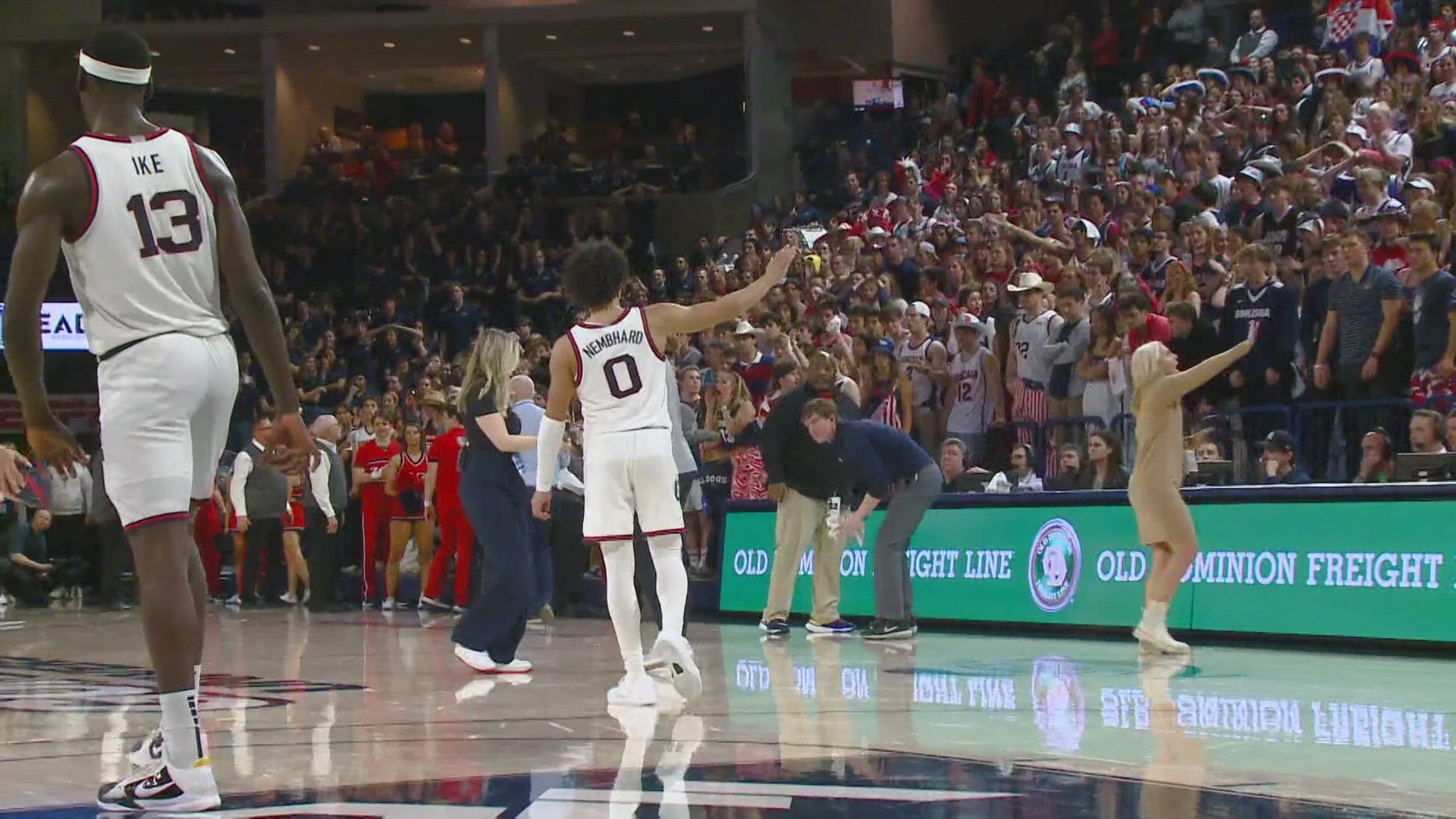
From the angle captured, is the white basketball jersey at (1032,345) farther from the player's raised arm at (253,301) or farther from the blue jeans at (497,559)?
the player's raised arm at (253,301)

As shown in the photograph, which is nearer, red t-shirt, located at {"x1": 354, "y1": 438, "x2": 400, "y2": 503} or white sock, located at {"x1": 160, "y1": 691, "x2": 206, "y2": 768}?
white sock, located at {"x1": 160, "y1": 691, "x2": 206, "y2": 768}

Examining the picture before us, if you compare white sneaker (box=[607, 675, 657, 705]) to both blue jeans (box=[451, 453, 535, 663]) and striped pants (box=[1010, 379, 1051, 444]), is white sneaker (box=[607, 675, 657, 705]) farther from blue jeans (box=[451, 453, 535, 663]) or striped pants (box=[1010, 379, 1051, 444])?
striped pants (box=[1010, 379, 1051, 444])

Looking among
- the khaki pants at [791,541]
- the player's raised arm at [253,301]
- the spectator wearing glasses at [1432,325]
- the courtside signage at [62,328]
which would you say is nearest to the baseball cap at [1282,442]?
the spectator wearing glasses at [1432,325]

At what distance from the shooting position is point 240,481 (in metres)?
18.4

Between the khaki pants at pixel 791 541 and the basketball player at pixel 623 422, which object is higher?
the basketball player at pixel 623 422

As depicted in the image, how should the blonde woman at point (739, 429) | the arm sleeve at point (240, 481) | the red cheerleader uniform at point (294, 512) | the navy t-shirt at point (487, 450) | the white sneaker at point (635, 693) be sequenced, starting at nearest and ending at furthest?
the white sneaker at point (635, 693) → the navy t-shirt at point (487, 450) → the blonde woman at point (739, 429) → the arm sleeve at point (240, 481) → the red cheerleader uniform at point (294, 512)

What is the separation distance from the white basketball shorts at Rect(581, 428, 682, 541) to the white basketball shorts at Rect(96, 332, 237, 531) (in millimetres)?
3193

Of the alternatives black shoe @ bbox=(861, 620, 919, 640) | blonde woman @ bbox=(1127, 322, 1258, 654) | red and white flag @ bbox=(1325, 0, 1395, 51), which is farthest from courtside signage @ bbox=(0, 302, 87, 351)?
blonde woman @ bbox=(1127, 322, 1258, 654)

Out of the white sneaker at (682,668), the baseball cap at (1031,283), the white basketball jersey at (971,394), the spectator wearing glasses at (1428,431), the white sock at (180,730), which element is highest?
the baseball cap at (1031,283)

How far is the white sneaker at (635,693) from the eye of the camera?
7.97 m

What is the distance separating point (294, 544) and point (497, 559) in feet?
31.9

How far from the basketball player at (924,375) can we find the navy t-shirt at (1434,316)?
450 centimetres

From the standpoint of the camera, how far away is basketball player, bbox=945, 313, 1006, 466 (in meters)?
15.0

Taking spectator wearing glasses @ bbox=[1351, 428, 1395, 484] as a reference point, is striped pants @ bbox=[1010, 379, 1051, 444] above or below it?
above
